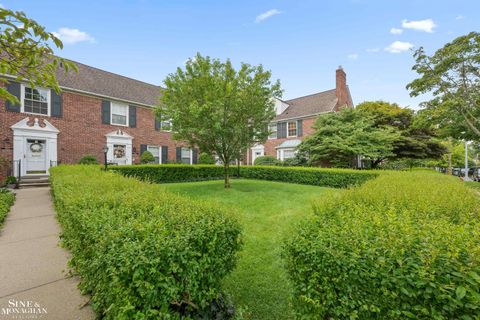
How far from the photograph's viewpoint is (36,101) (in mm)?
12195

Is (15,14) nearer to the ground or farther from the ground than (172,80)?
nearer to the ground

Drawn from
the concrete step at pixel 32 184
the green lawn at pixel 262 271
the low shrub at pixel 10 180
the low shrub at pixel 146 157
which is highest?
the low shrub at pixel 146 157

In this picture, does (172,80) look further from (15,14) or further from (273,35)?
(15,14)

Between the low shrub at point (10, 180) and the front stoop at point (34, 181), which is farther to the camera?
the front stoop at point (34, 181)

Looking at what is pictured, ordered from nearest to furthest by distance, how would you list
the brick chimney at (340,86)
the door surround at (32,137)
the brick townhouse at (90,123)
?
the door surround at (32,137) → the brick townhouse at (90,123) → the brick chimney at (340,86)

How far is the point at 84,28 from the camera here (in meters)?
8.53

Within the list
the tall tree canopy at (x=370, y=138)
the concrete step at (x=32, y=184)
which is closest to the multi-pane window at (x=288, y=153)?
the tall tree canopy at (x=370, y=138)

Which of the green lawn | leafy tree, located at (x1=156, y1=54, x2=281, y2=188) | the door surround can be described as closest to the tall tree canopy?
leafy tree, located at (x1=156, y1=54, x2=281, y2=188)

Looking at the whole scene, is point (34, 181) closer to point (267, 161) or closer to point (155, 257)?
point (155, 257)

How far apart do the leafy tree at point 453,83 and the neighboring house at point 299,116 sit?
299 inches

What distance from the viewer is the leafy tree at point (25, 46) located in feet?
5.66

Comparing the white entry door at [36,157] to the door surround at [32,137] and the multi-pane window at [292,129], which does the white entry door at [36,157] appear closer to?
the door surround at [32,137]

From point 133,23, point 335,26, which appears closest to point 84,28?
point 133,23

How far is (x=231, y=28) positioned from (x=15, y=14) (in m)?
11.2
